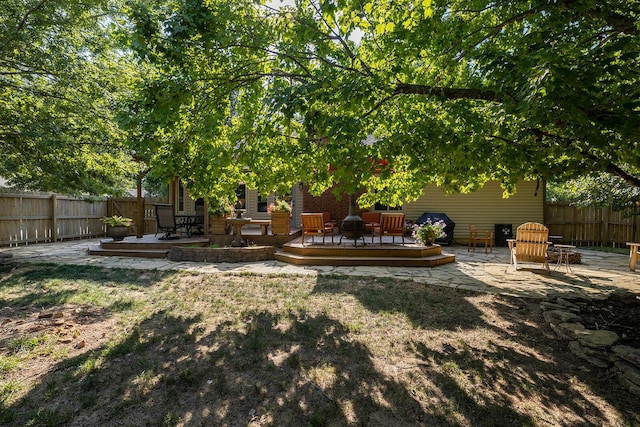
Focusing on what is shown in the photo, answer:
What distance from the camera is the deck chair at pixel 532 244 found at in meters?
7.02

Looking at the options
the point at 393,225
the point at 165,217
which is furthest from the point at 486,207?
the point at 165,217

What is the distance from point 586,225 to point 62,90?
1834 cm

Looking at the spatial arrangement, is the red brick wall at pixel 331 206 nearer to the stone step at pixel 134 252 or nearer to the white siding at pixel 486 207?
the white siding at pixel 486 207

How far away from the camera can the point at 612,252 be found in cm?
1135

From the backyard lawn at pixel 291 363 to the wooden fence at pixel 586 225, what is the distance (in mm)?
10593

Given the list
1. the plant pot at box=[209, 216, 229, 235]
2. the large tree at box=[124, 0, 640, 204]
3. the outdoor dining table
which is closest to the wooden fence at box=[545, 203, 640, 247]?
the large tree at box=[124, 0, 640, 204]

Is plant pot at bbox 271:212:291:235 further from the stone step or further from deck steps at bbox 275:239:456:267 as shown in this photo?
the stone step

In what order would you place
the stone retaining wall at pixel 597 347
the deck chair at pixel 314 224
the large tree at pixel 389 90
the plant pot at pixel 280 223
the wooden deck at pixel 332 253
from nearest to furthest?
the stone retaining wall at pixel 597 347 → the large tree at pixel 389 90 → the wooden deck at pixel 332 253 → the deck chair at pixel 314 224 → the plant pot at pixel 280 223

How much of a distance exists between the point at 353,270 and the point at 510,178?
13.5ft

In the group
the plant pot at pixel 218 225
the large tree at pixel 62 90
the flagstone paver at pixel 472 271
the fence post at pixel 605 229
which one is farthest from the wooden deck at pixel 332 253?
the fence post at pixel 605 229

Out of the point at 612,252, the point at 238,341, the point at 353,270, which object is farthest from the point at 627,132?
the point at 612,252

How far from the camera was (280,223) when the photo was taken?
1061 cm

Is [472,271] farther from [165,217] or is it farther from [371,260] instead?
[165,217]

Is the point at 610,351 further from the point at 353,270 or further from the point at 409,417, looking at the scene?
the point at 353,270
